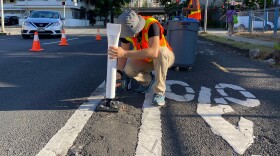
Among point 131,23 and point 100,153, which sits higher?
point 131,23

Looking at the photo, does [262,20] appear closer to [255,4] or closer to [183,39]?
[183,39]

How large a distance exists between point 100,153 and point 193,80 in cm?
374

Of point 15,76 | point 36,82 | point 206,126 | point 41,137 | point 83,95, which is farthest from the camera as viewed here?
point 15,76

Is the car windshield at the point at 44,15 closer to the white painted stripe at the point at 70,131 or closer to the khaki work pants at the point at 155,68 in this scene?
the khaki work pants at the point at 155,68

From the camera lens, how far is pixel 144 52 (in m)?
4.30

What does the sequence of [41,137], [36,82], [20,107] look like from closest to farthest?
[41,137] → [20,107] → [36,82]

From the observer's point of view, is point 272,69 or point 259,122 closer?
point 259,122

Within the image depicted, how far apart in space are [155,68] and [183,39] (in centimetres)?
281

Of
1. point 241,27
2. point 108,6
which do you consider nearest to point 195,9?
point 241,27

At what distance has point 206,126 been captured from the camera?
3.96m

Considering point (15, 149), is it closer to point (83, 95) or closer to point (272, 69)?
point (83, 95)

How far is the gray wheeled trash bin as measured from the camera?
7.27m

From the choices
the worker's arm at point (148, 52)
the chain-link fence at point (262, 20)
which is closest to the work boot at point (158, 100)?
the worker's arm at point (148, 52)

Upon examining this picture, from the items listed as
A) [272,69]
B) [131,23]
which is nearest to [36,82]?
[131,23]
